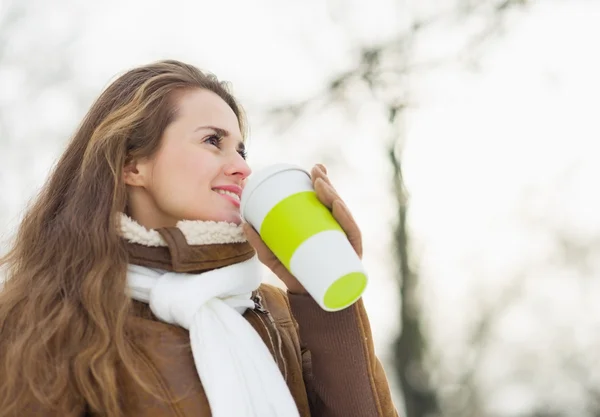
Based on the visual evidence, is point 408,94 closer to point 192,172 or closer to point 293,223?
point 192,172

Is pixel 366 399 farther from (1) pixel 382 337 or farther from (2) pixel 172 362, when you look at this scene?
(1) pixel 382 337

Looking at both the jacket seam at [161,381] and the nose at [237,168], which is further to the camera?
the nose at [237,168]

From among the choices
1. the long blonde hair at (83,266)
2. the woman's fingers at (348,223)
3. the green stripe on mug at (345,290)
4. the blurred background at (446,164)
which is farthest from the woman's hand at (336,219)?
the blurred background at (446,164)

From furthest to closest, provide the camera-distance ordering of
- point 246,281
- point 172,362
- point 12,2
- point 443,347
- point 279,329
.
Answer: point 443,347, point 12,2, point 279,329, point 246,281, point 172,362

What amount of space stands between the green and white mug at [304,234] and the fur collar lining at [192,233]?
0.10 m

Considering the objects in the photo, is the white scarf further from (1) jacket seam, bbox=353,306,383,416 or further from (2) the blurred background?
(2) the blurred background

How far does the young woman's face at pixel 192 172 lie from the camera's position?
1.46m

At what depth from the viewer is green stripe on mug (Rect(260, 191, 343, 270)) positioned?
122cm

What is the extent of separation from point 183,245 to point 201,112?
0.34 metres

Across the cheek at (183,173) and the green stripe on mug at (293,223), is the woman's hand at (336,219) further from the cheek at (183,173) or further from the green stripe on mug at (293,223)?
the cheek at (183,173)

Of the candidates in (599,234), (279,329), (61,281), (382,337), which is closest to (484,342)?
(382,337)

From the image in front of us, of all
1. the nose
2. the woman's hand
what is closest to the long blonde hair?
the nose

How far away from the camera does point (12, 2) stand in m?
4.91

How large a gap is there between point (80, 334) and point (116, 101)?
559mm
